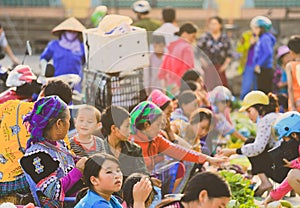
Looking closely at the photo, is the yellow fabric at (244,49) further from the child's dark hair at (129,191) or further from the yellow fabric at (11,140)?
the child's dark hair at (129,191)

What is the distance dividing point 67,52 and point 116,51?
219 centimetres

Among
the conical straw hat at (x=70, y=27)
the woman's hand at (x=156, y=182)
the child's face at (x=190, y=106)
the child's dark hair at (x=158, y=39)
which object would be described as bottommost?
the woman's hand at (x=156, y=182)

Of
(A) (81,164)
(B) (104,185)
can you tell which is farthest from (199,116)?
(B) (104,185)

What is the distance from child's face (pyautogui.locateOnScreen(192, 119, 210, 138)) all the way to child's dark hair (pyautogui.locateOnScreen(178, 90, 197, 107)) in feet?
1.35

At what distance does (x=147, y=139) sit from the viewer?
22.5 ft

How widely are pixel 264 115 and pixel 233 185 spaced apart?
3.32 feet

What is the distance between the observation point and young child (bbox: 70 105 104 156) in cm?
631

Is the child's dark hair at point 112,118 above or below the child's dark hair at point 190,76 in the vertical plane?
above

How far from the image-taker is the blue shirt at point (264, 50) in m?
12.2

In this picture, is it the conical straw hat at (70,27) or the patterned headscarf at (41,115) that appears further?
the conical straw hat at (70,27)

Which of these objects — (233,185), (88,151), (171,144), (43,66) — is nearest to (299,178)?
(233,185)

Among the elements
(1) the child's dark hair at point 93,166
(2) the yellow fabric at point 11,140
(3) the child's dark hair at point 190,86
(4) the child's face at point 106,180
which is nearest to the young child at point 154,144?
(2) the yellow fabric at point 11,140

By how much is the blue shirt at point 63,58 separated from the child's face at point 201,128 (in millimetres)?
2467

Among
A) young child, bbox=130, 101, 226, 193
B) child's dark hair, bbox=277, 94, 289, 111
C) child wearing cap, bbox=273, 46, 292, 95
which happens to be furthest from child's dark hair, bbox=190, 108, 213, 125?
child wearing cap, bbox=273, 46, 292, 95
